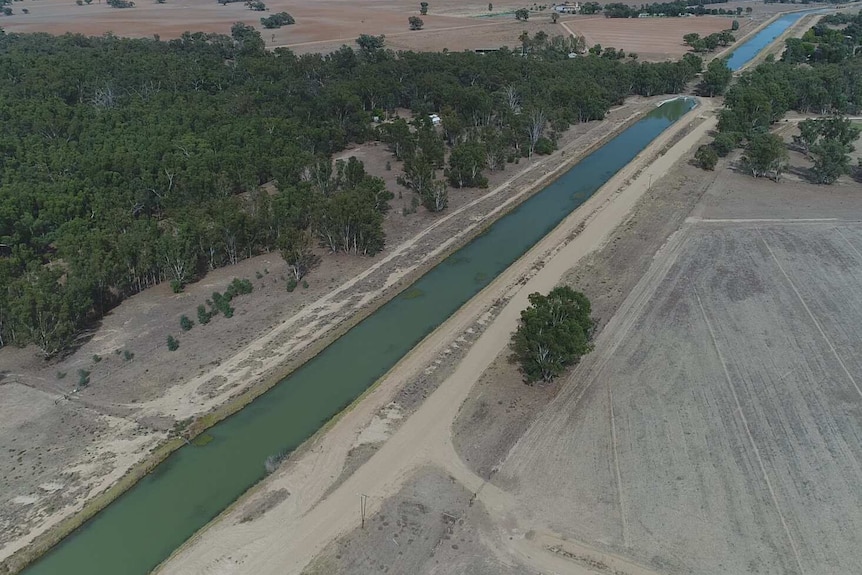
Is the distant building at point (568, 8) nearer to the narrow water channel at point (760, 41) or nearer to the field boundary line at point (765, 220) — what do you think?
the narrow water channel at point (760, 41)

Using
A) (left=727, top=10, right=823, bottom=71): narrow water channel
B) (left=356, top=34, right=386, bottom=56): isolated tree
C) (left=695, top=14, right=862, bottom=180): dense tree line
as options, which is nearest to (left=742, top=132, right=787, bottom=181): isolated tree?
(left=695, top=14, right=862, bottom=180): dense tree line

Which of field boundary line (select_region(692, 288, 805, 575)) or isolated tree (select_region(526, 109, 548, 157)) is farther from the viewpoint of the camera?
isolated tree (select_region(526, 109, 548, 157))

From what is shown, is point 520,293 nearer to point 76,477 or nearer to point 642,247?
point 642,247

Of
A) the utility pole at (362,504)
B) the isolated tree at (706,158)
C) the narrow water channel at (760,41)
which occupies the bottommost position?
the utility pole at (362,504)

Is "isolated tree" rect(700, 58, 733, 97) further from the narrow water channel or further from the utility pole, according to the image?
the utility pole

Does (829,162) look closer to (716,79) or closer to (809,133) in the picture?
(809,133)

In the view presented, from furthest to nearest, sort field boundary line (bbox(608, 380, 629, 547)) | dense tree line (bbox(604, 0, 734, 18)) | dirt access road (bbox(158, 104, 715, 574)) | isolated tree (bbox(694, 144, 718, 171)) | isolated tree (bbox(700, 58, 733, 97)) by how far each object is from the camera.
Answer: dense tree line (bbox(604, 0, 734, 18))
isolated tree (bbox(700, 58, 733, 97))
isolated tree (bbox(694, 144, 718, 171))
field boundary line (bbox(608, 380, 629, 547))
dirt access road (bbox(158, 104, 715, 574))

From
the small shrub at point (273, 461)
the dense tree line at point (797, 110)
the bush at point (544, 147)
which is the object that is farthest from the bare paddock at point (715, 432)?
the bush at point (544, 147)
